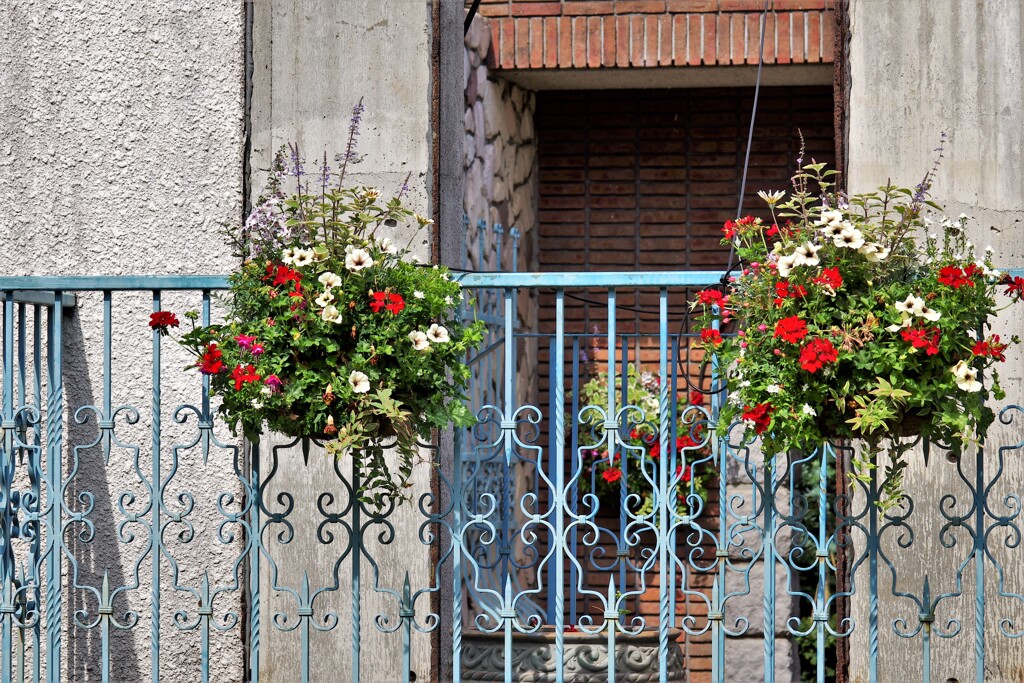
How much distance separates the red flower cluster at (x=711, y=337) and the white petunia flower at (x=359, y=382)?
0.86m

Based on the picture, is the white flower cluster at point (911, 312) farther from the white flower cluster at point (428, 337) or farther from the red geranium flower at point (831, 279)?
the white flower cluster at point (428, 337)

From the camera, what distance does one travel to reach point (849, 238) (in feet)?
10.7

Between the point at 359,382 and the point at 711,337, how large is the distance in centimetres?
90

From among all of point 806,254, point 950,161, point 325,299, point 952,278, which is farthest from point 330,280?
point 950,161

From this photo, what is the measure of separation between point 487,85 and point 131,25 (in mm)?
2130

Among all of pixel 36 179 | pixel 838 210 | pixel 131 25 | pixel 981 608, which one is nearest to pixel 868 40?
pixel 838 210

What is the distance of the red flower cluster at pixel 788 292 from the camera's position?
3.26 metres

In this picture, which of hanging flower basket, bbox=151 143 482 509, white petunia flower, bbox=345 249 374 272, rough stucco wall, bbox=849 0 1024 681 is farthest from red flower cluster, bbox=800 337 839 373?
rough stucco wall, bbox=849 0 1024 681

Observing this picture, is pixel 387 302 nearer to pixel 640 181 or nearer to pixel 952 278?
pixel 952 278

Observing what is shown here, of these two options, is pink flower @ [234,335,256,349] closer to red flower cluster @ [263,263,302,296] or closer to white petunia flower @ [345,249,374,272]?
red flower cluster @ [263,263,302,296]

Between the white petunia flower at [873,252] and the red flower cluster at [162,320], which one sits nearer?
the white petunia flower at [873,252]

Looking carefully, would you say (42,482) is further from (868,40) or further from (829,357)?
(868,40)

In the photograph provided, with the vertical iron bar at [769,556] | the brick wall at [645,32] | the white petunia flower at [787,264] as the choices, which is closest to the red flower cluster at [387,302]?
the white petunia flower at [787,264]

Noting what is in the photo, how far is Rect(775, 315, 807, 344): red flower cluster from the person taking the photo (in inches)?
126
